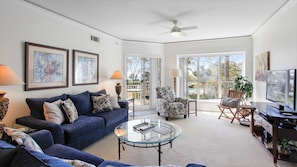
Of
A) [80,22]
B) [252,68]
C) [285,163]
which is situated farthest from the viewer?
[252,68]

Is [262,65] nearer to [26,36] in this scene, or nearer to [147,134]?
[147,134]

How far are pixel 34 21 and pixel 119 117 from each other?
7.97 feet

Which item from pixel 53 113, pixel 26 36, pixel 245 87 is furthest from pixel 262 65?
pixel 26 36

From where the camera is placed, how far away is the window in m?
6.10

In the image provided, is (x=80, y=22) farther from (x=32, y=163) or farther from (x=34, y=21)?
(x=32, y=163)

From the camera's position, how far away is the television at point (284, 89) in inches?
105

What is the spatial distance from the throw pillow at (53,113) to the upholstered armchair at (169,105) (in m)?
2.84

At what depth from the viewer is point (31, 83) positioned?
3.05 metres

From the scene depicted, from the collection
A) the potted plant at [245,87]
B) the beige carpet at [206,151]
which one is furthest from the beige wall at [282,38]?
the beige carpet at [206,151]

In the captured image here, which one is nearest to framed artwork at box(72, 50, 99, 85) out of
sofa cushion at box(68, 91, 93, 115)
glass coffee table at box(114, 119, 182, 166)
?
sofa cushion at box(68, 91, 93, 115)

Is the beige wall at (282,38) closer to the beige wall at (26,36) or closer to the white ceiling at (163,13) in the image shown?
the white ceiling at (163,13)

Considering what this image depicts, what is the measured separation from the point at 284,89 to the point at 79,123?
3.38m

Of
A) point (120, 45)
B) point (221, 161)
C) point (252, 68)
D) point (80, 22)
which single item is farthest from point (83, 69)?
point (252, 68)

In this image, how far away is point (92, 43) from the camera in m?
4.59
